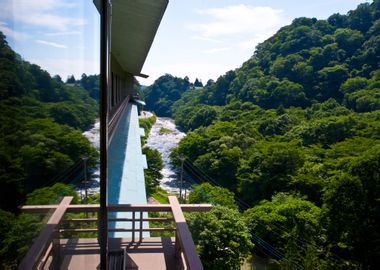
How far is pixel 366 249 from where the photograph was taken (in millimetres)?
13266

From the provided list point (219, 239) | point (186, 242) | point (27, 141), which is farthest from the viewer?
point (219, 239)

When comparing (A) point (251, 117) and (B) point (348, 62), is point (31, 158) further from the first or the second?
(B) point (348, 62)

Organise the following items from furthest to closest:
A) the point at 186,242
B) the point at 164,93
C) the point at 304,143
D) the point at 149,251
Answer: the point at 164,93
the point at 304,143
the point at 149,251
the point at 186,242

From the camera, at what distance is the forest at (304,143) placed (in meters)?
→ 14.0

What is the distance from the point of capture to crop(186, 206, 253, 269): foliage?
1050 centimetres

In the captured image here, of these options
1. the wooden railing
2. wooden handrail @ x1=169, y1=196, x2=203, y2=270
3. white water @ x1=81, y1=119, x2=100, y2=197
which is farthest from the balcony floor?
white water @ x1=81, y1=119, x2=100, y2=197

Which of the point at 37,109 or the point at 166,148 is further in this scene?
the point at 166,148

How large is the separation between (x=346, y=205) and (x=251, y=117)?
2927 centimetres

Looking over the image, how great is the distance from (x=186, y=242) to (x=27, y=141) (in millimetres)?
1837

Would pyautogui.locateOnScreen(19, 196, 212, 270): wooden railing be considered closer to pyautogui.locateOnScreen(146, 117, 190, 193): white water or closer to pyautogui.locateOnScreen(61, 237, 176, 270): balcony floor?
pyautogui.locateOnScreen(61, 237, 176, 270): balcony floor

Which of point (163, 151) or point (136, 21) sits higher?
point (136, 21)

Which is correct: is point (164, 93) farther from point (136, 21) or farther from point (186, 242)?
point (186, 242)

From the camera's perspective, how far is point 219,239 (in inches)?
423

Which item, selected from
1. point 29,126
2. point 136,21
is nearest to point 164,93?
point 136,21
